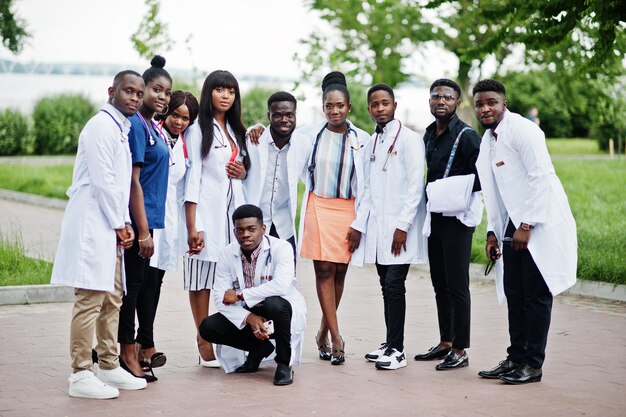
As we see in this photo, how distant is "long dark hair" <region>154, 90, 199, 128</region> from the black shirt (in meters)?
1.80

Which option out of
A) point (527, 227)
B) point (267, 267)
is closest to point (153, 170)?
point (267, 267)

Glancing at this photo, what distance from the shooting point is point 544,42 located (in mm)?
11281

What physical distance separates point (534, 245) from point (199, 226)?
7.91ft

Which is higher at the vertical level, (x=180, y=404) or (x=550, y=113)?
(x=550, y=113)

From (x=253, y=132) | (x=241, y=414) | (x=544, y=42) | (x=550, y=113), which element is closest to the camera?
(x=241, y=414)

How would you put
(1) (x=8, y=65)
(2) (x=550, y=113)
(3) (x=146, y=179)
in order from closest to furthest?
1. (3) (x=146, y=179)
2. (2) (x=550, y=113)
3. (1) (x=8, y=65)

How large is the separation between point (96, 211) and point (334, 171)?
2150mm

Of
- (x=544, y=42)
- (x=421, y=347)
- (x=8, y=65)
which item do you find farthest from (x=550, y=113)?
(x=421, y=347)

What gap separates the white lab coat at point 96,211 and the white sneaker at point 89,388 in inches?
23.1

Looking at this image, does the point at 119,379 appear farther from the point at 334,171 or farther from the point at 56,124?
the point at 56,124

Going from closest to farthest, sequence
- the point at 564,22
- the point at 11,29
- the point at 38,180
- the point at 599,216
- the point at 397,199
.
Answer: the point at 397,199
the point at 564,22
the point at 599,216
the point at 38,180
the point at 11,29

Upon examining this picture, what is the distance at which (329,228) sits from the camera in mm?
7953

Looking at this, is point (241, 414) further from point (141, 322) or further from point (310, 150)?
point (310, 150)

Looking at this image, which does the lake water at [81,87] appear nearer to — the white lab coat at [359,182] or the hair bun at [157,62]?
the white lab coat at [359,182]
